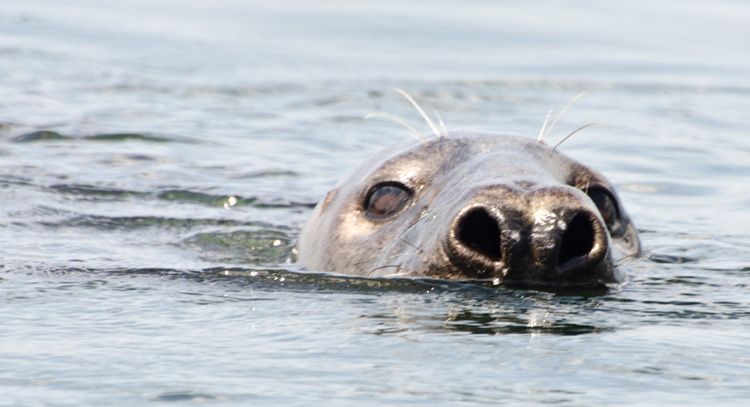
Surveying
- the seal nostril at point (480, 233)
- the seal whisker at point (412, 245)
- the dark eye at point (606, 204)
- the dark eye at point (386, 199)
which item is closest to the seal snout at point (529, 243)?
the seal nostril at point (480, 233)

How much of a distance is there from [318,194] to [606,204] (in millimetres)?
2904

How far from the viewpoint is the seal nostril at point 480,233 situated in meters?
5.38

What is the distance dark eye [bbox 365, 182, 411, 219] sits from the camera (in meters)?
6.29

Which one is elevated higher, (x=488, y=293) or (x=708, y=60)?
(x=708, y=60)

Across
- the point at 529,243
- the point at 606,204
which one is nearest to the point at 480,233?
the point at 529,243

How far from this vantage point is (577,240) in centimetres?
550

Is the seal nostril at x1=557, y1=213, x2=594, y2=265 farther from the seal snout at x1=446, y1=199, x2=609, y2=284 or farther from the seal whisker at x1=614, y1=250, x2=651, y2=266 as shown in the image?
the seal whisker at x1=614, y1=250, x2=651, y2=266

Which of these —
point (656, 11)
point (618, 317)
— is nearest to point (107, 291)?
point (618, 317)

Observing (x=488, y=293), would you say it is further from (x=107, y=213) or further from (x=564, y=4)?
(x=564, y=4)

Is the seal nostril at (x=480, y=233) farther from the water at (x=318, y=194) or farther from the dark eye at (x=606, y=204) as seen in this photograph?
the dark eye at (x=606, y=204)

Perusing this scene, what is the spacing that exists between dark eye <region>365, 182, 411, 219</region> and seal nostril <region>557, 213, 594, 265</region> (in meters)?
0.90

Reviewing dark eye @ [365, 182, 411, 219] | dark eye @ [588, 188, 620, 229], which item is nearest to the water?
dark eye @ [588, 188, 620, 229]

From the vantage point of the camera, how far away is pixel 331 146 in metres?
10.8

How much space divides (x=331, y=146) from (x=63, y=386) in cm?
653
